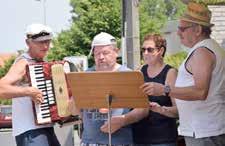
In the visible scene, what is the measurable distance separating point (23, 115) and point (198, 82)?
4.59ft

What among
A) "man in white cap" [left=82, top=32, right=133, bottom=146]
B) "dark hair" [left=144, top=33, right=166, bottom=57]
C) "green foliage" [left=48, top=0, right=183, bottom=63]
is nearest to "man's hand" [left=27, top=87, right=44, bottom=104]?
"man in white cap" [left=82, top=32, right=133, bottom=146]

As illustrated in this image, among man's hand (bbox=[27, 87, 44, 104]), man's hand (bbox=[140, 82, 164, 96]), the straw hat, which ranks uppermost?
the straw hat

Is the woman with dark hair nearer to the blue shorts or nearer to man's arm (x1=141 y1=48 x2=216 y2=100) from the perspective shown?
man's arm (x1=141 y1=48 x2=216 y2=100)

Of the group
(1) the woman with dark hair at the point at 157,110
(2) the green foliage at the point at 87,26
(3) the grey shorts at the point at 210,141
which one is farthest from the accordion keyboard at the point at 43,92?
(2) the green foliage at the point at 87,26

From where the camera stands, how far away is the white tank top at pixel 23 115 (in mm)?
3857

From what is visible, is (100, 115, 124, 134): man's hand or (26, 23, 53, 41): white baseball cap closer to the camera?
(100, 115, 124, 134): man's hand

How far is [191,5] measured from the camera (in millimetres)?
3359

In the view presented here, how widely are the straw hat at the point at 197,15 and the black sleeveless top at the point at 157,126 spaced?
46 cm

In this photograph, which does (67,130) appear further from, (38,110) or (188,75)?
(188,75)

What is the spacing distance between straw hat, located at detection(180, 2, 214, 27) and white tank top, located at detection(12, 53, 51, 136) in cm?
126

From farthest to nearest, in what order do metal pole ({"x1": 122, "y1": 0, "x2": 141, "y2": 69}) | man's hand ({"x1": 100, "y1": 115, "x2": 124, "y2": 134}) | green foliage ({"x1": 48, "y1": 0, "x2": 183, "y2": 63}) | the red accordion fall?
green foliage ({"x1": 48, "y1": 0, "x2": 183, "y2": 63}) → metal pole ({"x1": 122, "y1": 0, "x2": 141, "y2": 69}) → the red accordion → man's hand ({"x1": 100, "y1": 115, "x2": 124, "y2": 134})

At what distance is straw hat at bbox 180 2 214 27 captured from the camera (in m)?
3.26

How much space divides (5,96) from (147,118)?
3.34 ft

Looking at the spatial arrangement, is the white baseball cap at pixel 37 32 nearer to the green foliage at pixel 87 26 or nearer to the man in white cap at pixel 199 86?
the man in white cap at pixel 199 86
